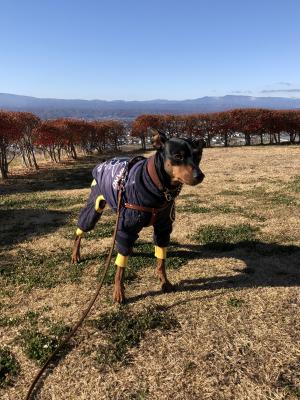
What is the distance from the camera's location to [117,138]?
148 feet

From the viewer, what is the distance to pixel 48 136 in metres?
31.0

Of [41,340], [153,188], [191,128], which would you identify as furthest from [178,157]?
[191,128]

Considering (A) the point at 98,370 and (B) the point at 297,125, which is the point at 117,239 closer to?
(A) the point at 98,370

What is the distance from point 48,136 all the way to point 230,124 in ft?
68.5

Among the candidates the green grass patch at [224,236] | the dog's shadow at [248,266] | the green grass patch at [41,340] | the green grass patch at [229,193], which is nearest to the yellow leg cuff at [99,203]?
the dog's shadow at [248,266]

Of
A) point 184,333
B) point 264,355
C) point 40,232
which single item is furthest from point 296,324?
point 40,232

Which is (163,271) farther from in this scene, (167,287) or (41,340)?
(41,340)

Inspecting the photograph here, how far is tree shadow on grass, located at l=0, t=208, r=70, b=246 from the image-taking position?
9688 mm

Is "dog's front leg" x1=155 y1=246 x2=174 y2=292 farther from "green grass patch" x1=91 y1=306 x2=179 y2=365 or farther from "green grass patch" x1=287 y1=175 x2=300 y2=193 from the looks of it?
"green grass patch" x1=287 y1=175 x2=300 y2=193

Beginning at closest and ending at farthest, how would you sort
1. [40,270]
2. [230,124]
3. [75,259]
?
[40,270]
[75,259]
[230,124]

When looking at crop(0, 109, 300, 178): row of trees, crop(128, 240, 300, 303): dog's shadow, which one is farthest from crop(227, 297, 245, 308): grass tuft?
crop(0, 109, 300, 178): row of trees

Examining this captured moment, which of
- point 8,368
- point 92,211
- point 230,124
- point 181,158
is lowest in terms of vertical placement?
point 8,368

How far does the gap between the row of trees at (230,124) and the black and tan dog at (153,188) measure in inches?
1399

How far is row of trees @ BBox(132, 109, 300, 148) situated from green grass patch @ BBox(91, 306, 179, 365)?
120 ft
